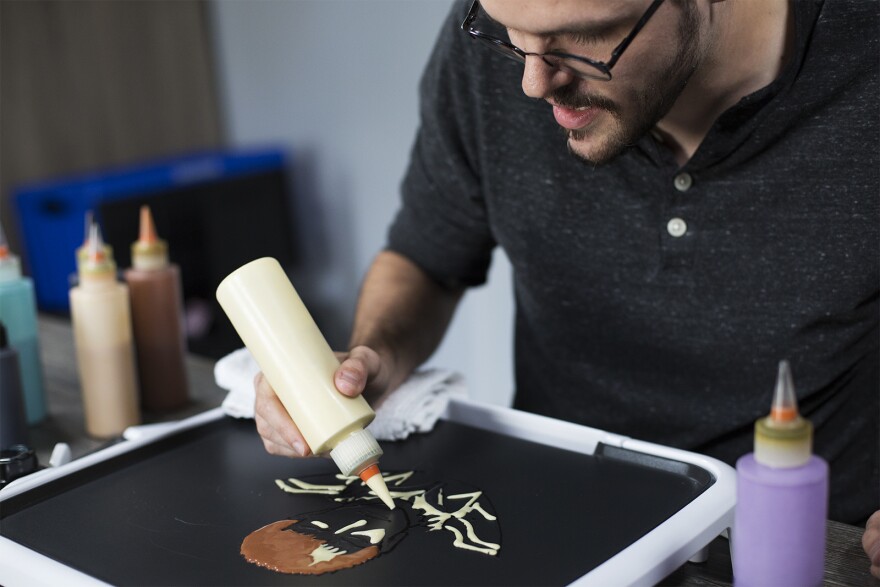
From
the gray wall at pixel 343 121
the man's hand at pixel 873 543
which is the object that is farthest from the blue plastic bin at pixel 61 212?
the man's hand at pixel 873 543

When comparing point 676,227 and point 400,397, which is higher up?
point 676,227

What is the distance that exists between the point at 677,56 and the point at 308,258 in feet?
6.37

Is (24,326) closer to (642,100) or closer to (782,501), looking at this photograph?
(642,100)

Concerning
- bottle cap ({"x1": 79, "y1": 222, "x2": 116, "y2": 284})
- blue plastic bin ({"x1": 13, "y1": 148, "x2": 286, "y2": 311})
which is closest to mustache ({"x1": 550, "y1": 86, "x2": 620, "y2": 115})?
bottle cap ({"x1": 79, "y1": 222, "x2": 116, "y2": 284})

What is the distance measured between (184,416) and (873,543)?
748 millimetres

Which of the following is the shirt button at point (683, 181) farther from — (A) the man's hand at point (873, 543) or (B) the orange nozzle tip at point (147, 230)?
(B) the orange nozzle tip at point (147, 230)

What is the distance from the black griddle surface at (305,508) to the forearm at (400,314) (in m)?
0.12

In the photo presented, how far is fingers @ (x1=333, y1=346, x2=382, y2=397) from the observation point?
827 millimetres

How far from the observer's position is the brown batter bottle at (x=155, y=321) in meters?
1.15

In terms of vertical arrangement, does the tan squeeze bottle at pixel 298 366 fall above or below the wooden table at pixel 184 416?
above

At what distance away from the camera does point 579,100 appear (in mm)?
917

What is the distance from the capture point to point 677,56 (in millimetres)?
918

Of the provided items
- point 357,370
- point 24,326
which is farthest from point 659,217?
point 24,326

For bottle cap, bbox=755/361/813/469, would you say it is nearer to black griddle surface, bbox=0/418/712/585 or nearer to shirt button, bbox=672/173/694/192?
black griddle surface, bbox=0/418/712/585
